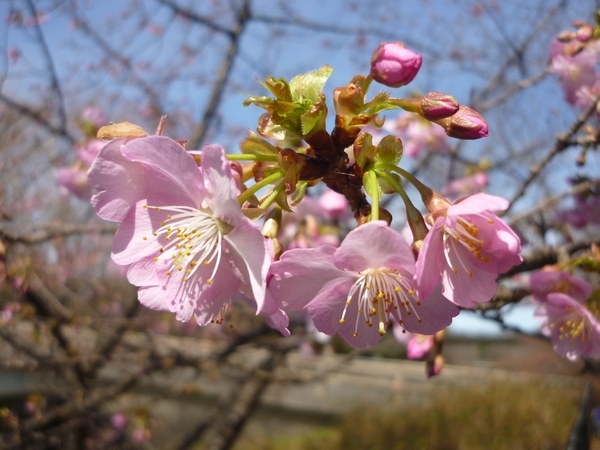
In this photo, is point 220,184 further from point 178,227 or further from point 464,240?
point 464,240

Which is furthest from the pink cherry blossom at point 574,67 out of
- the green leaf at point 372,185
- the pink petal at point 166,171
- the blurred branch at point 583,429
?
the pink petal at point 166,171

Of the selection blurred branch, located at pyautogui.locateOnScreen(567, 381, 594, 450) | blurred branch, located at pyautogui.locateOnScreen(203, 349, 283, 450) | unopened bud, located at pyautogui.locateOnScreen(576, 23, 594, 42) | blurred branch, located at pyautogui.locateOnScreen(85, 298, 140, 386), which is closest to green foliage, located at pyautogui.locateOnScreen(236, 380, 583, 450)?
blurred branch, located at pyautogui.locateOnScreen(203, 349, 283, 450)

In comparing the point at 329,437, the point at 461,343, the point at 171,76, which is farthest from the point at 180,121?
the point at 461,343

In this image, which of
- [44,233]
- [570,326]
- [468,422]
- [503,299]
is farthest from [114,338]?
[468,422]

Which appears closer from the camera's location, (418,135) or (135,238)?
(135,238)

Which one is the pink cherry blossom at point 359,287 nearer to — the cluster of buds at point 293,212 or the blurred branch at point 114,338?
the cluster of buds at point 293,212
